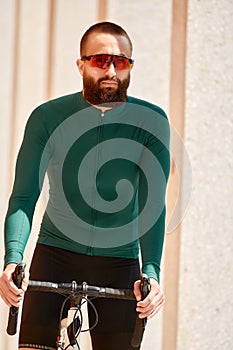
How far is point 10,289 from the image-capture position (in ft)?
5.08

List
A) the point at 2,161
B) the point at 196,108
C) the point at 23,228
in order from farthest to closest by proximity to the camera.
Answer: the point at 196,108 → the point at 2,161 → the point at 23,228

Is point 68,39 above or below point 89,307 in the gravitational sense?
above

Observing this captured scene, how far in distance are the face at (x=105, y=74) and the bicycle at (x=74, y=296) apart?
1.56 ft

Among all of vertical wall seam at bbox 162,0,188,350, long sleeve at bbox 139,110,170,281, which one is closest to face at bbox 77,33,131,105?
long sleeve at bbox 139,110,170,281

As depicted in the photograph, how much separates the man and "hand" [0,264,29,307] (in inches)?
6.9

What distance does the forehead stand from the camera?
1729 mm

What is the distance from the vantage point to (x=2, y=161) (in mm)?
2248

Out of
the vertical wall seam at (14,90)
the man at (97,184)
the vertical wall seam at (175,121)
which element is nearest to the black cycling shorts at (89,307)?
the man at (97,184)

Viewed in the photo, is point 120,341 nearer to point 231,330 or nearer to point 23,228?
point 23,228

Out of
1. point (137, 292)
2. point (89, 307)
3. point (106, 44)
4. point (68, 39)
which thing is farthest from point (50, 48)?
point (137, 292)

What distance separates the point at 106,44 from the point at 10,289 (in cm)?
65

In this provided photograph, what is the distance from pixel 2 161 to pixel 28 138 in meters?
0.53

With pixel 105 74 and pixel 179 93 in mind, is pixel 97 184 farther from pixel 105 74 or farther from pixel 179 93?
pixel 179 93

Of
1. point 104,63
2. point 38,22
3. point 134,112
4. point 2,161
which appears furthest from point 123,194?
point 38,22
